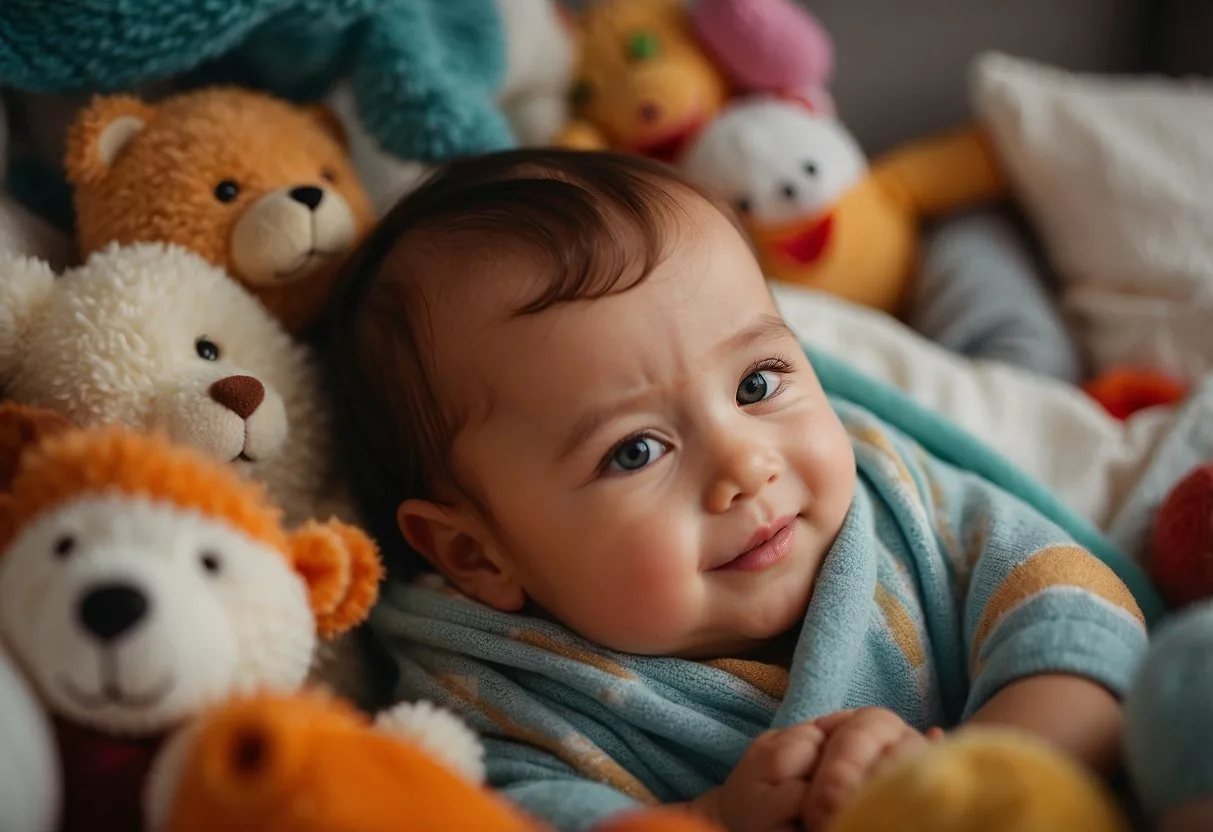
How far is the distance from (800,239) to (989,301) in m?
0.24

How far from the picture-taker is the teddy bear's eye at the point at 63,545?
1.93ft

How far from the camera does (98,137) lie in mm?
931

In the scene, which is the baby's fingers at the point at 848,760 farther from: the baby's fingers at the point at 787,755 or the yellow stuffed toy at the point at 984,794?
the yellow stuffed toy at the point at 984,794

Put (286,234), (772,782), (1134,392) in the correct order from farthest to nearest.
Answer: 1. (1134,392)
2. (286,234)
3. (772,782)

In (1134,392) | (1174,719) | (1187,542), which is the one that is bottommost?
(1134,392)

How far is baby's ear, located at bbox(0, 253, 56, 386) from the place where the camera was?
818 mm

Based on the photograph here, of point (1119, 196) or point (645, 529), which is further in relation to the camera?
point (1119, 196)

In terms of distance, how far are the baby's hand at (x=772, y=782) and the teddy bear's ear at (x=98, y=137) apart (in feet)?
2.27

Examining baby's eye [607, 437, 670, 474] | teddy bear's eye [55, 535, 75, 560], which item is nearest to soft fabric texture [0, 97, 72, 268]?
teddy bear's eye [55, 535, 75, 560]

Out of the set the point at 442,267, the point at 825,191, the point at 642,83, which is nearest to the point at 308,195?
the point at 442,267

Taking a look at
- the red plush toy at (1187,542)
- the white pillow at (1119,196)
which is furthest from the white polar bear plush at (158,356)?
the white pillow at (1119,196)

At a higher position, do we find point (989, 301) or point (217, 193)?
point (217, 193)

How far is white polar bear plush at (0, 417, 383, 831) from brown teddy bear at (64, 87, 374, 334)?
30 centimetres

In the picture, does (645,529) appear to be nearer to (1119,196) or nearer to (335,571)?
(335,571)
